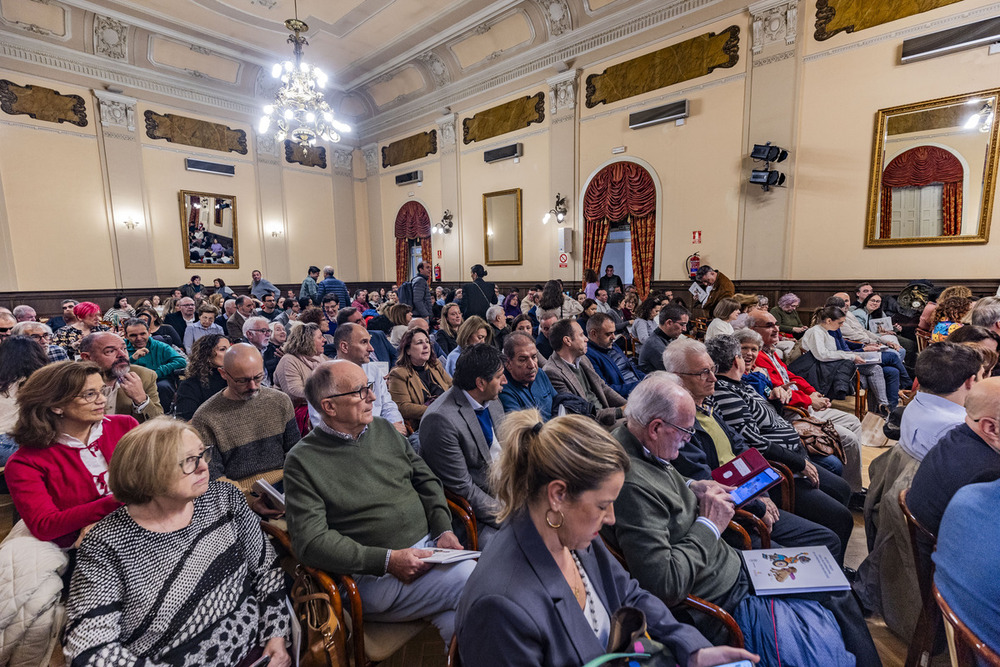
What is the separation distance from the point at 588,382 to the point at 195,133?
10.6 meters

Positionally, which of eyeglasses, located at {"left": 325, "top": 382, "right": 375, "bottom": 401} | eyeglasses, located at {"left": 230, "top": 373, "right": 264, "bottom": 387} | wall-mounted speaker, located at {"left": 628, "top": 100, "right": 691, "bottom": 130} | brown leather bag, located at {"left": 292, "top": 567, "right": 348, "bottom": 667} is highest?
wall-mounted speaker, located at {"left": 628, "top": 100, "right": 691, "bottom": 130}

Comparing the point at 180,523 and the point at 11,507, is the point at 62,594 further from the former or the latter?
the point at 11,507

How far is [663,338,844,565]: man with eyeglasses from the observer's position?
1.87 metres

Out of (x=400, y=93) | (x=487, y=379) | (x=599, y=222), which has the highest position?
(x=400, y=93)

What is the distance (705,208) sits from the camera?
7039 millimetres

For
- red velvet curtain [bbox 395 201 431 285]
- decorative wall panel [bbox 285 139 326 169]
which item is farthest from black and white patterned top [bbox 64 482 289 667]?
decorative wall panel [bbox 285 139 326 169]

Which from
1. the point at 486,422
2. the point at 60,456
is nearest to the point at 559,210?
the point at 486,422

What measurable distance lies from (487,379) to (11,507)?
1959 mm

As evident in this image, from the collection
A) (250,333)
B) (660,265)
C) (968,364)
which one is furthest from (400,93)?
(968,364)

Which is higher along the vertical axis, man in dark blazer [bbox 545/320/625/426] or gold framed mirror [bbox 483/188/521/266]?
gold framed mirror [bbox 483/188/521/266]

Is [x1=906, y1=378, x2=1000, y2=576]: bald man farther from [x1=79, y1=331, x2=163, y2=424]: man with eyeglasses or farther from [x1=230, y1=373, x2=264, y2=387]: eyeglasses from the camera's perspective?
[x1=79, y1=331, x2=163, y2=424]: man with eyeglasses

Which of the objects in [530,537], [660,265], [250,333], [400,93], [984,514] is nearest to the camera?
[530,537]

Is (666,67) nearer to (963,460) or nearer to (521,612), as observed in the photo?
(963,460)

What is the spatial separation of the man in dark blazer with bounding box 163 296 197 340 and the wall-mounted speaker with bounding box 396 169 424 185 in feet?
22.0
